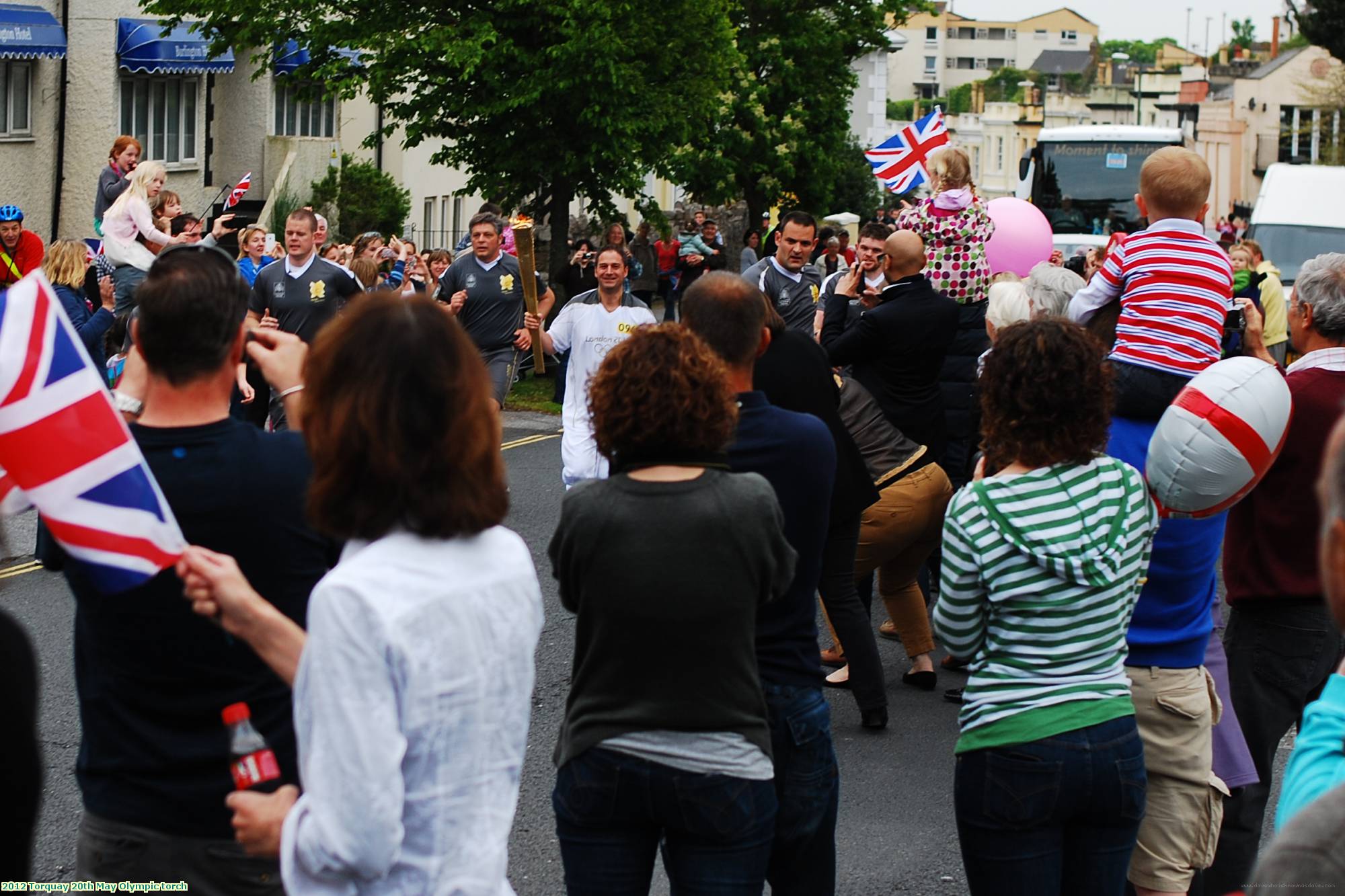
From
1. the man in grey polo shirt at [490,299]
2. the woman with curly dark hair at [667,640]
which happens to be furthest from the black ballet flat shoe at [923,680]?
the man in grey polo shirt at [490,299]

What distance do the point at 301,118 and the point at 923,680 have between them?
26139 mm

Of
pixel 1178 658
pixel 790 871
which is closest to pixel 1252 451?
pixel 1178 658

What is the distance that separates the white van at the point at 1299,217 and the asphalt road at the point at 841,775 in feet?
41.5

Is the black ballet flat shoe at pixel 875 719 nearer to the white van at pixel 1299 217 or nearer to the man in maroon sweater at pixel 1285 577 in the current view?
the man in maroon sweater at pixel 1285 577

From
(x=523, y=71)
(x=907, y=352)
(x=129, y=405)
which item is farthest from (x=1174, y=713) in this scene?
(x=523, y=71)

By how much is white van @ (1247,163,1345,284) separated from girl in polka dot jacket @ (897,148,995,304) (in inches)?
436

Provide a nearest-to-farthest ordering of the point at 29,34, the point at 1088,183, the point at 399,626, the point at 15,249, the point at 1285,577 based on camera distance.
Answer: the point at 399,626, the point at 1285,577, the point at 15,249, the point at 29,34, the point at 1088,183

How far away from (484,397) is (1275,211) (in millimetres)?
18420

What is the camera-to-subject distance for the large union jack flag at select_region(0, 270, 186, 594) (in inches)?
111

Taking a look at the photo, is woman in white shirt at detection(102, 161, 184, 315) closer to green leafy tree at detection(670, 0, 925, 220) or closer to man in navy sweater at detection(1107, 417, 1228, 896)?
man in navy sweater at detection(1107, 417, 1228, 896)

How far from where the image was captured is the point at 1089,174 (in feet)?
88.2

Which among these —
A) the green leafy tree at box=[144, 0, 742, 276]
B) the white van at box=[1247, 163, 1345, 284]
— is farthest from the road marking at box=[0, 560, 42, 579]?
the white van at box=[1247, 163, 1345, 284]

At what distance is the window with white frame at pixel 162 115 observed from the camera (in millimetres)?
25844

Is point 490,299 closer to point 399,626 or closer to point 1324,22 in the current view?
point 399,626
